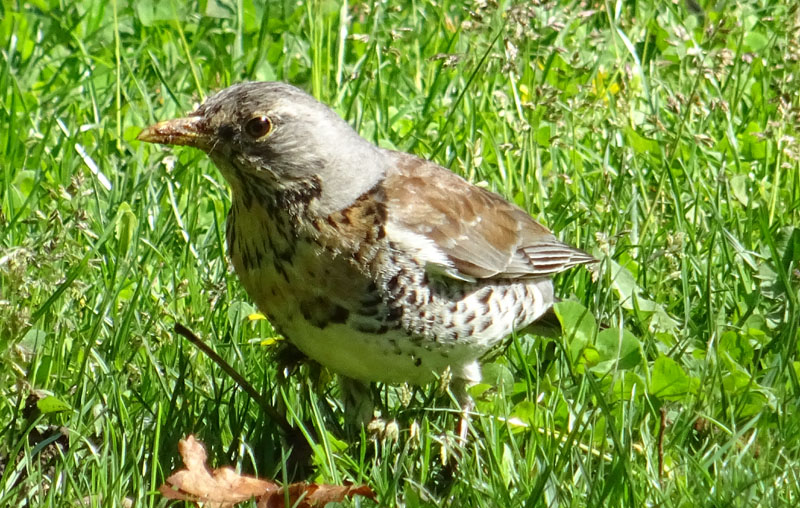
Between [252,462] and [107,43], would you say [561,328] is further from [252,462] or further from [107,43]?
[107,43]

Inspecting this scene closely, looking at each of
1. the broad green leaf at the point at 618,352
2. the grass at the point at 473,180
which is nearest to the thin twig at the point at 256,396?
the grass at the point at 473,180

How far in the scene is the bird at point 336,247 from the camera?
12.7 feet

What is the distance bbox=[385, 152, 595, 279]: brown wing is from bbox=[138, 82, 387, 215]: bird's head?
0.21m

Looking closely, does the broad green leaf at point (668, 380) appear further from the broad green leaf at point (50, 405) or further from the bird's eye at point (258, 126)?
the broad green leaf at point (50, 405)

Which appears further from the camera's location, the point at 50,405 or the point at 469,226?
the point at 469,226

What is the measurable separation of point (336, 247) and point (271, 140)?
1.22 ft

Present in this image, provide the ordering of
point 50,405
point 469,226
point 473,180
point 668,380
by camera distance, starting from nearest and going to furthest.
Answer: point 50,405 → point 668,380 → point 469,226 → point 473,180

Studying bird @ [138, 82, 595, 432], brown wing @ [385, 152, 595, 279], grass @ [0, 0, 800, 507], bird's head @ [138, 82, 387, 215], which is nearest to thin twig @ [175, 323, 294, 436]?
grass @ [0, 0, 800, 507]

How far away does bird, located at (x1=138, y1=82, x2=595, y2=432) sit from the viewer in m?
3.86

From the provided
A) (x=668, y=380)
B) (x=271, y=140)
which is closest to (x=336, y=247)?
(x=271, y=140)

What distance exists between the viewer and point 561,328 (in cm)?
449

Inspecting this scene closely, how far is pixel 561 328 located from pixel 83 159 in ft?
7.57

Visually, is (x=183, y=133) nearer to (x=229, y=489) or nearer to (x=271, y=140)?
(x=271, y=140)

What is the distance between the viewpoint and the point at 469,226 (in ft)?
14.5
